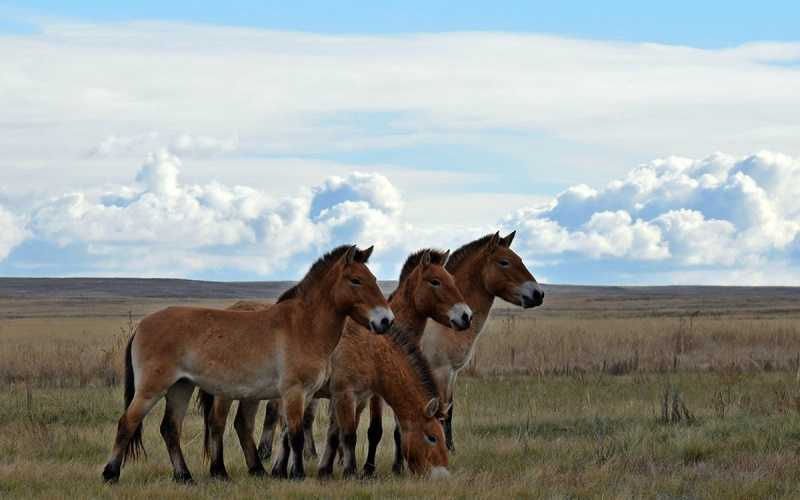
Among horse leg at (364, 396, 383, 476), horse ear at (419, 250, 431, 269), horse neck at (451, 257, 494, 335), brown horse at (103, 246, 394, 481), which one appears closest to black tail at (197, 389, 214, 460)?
brown horse at (103, 246, 394, 481)

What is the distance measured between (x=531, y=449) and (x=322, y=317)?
11.2ft

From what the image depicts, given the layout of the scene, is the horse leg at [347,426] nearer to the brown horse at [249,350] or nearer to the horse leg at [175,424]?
the brown horse at [249,350]

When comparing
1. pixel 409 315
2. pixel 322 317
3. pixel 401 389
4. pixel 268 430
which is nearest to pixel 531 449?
pixel 409 315

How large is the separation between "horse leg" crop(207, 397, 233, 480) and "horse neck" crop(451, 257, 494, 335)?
11.2 feet

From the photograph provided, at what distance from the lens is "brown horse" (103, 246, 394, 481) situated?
1030cm

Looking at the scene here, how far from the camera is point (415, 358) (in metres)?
11.2

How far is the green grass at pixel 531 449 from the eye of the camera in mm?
10117

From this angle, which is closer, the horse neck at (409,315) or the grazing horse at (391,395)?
the grazing horse at (391,395)

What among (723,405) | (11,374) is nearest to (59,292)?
(11,374)

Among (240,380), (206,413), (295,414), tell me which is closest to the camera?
(295,414)

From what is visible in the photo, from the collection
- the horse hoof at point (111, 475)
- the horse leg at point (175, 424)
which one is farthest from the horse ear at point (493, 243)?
the horse hoof at point (111, 475)

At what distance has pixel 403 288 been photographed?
12406 millimetres

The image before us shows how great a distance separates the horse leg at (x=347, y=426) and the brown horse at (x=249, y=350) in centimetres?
51

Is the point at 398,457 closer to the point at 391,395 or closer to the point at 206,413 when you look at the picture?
the point at 391,395
